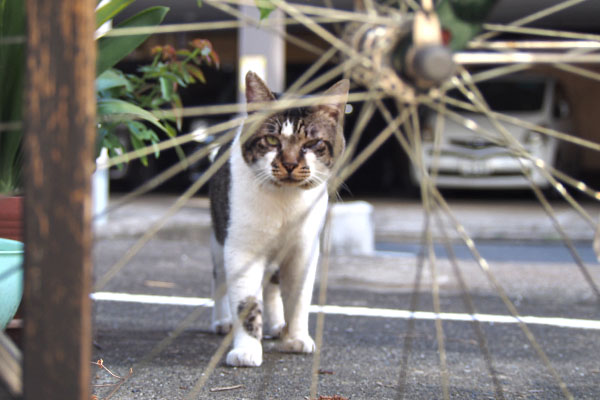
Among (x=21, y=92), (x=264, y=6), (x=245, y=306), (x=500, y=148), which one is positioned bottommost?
(x=245, y=306)

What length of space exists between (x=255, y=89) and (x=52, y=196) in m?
1.27

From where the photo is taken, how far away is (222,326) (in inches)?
98.3

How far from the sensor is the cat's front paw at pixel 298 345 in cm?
224

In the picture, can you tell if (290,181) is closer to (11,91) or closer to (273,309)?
(273,309)

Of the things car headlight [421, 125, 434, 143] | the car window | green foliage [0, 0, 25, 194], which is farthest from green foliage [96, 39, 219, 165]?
the car window

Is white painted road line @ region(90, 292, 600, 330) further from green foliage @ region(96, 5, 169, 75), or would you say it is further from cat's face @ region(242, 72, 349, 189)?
green foliage @ region(96, 5, 169, 75)

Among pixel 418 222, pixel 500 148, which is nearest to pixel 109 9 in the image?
pixel 418 222

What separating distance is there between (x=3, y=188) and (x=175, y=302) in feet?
4.31

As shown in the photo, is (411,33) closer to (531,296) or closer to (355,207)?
(531,296)

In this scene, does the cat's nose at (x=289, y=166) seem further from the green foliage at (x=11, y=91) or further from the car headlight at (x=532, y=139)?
the car headlight at (x=532, y=139)

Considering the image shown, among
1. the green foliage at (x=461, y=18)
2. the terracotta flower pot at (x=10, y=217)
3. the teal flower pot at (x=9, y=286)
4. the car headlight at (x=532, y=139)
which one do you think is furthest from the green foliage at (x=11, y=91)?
the car headlight at (x=532, y=139)

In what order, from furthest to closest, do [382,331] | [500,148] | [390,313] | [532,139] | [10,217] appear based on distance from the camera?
[532,139] < [500,148] < [390,313] < [382,331] < [10,217]

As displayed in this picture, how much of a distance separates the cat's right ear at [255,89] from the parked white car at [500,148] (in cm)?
537

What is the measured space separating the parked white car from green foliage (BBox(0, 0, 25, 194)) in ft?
18.7
